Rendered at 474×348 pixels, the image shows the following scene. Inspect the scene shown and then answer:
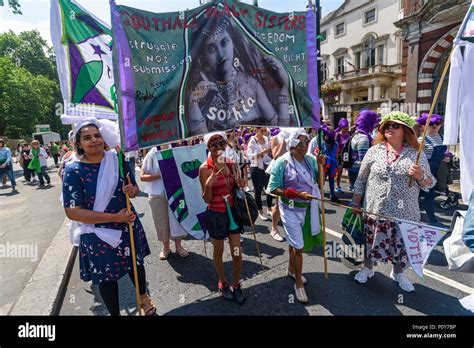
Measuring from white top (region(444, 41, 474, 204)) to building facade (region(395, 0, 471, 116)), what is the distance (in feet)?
57.6

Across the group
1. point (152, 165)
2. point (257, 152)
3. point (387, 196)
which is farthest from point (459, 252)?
point (257, 152)

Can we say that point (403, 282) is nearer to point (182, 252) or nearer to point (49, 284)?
point (182, 252)

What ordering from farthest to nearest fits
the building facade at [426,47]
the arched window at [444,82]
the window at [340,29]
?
1. the window at [340,29]
2. the arched window at [444,82]
3. the building facade at [426,47]

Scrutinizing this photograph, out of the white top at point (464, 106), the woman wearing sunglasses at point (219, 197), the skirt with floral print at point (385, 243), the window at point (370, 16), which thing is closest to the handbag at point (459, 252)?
the white top at point (464, 106)

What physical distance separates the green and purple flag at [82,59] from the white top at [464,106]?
3685 millimetres

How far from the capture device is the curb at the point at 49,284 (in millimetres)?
2869

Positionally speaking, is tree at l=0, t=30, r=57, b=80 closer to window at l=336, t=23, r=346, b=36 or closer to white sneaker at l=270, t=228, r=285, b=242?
window at l=336, t=23, r=346, b=36

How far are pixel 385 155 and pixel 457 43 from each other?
1123 mm

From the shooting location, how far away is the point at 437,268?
11.4ft

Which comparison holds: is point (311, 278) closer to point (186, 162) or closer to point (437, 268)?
point (437, 268)

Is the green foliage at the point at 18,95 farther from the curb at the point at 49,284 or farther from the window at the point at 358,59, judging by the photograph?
the window at the point at 358,59

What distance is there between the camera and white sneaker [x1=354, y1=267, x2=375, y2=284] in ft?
10.5

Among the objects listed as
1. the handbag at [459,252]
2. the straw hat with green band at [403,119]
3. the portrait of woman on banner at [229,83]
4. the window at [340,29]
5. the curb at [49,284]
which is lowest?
the curb at [49,284]

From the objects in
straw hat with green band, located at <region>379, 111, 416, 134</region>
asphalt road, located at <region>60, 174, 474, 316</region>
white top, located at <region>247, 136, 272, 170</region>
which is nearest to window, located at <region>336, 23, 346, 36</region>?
white top, located at <region>247, 136, 272, 170</region>
